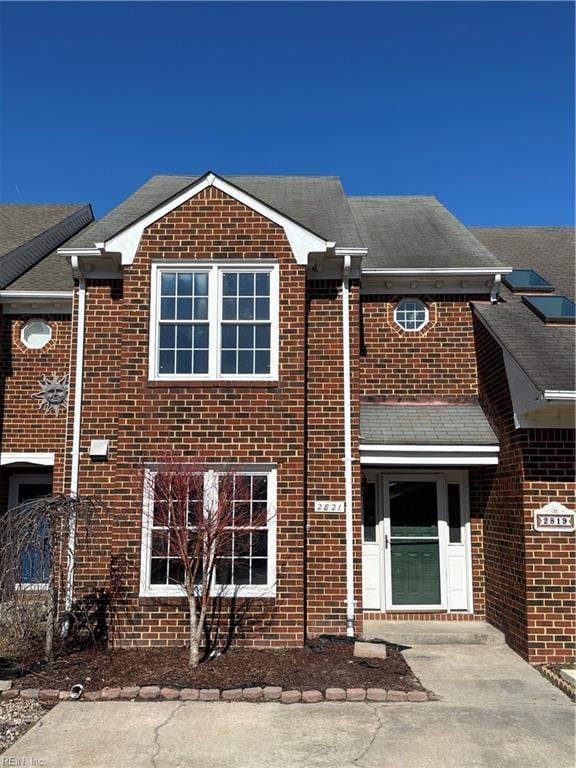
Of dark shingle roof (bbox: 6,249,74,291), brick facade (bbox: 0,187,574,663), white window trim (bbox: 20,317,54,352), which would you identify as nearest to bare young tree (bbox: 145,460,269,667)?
brick facade (bbox: 0,187,574,663)

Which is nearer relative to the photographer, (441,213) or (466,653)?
(466,653)

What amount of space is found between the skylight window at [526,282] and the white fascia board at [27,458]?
28.5 ft

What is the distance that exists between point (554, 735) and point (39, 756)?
15.1 feet

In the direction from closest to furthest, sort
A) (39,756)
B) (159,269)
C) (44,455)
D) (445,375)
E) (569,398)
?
(39,756)
(569,398)
(159,269)
(445,375)
(44,455)

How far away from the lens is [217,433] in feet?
29.7

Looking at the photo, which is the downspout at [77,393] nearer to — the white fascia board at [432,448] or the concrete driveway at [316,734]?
the concrete driveway at [316,734]

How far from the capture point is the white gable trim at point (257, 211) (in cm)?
933

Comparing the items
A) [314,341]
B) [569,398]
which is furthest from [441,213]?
[569,398]

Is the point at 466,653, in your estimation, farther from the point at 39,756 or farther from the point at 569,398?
the point at 39,756

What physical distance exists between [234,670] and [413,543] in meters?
3.99

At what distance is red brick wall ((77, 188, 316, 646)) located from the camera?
341 inches

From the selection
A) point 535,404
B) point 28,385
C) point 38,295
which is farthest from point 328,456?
point 38,295

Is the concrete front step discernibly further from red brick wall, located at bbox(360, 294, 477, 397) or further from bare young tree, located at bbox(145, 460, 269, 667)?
red brick wall, located at bbox(360, 294, 477, 397)

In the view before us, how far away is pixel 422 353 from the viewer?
10.7m
